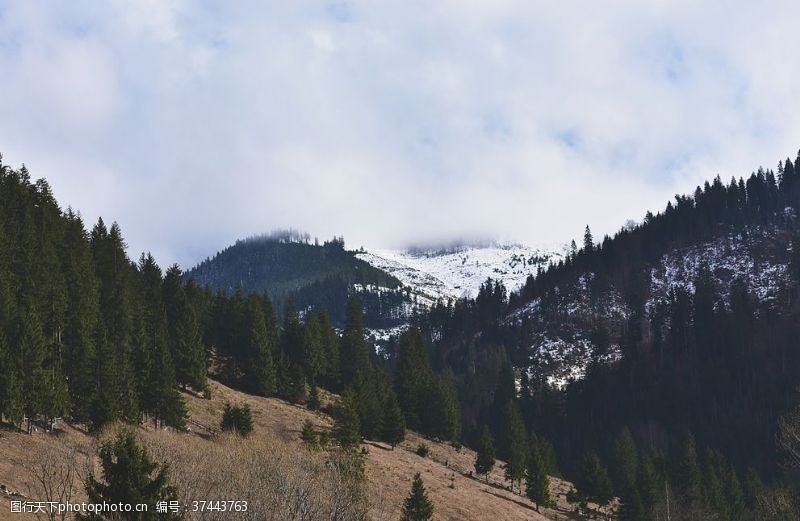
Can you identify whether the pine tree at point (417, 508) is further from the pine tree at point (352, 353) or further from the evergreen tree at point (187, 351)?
the pine tree at point (352, 353)

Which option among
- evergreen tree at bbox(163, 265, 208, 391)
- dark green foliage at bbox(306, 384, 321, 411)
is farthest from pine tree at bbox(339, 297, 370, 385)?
evergreen tree at bbox(163, 265, 208, 391)

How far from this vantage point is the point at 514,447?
91.6 metres

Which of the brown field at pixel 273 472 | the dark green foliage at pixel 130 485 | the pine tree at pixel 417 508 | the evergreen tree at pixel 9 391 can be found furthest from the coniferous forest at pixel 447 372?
the dark green foliage at pixel 130 485

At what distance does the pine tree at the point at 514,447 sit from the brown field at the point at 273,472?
2690mm

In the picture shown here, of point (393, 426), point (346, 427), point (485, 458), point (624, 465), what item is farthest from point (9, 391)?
point (624, 465)

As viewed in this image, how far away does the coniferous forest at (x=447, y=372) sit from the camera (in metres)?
60.7

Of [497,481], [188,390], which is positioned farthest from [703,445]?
[188,390]

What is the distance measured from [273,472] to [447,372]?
4469 inches

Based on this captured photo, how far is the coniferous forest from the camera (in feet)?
199

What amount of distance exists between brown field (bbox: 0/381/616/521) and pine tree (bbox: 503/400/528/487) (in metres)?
2.69

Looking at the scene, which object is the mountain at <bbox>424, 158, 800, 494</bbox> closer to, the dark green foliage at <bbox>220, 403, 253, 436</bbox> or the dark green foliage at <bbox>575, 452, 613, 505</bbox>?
the dark green foliage at <bbox>575, 452, 613, 505</bbox>

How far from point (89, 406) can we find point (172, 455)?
2439 centimetres

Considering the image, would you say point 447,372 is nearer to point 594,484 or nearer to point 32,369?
point 594,484

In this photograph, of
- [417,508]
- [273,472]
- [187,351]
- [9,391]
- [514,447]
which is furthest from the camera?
[514,447]
